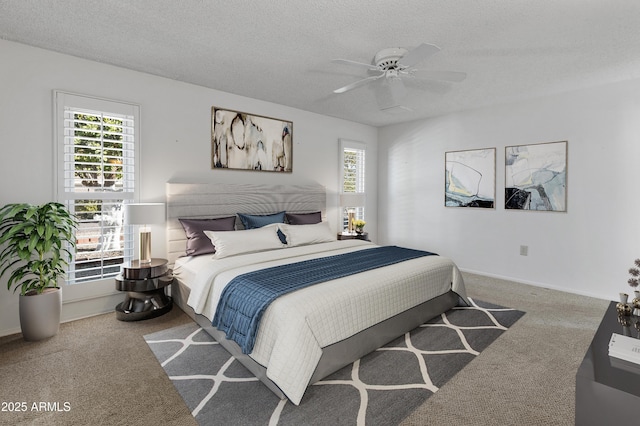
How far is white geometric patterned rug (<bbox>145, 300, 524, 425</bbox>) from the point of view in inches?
73.5

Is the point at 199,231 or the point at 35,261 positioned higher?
the point at 199,231

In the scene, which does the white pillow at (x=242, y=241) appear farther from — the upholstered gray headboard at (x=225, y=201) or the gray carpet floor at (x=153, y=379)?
the gray carpet floor at (x=153, y=379)

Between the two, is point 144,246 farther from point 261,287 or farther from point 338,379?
point 338,379

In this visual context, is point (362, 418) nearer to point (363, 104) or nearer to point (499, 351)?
point (499, 351)

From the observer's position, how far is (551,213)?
14.1 feet

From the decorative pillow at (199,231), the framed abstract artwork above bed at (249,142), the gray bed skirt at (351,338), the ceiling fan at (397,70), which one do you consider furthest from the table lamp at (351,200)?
the gray bed skirt at (351,338)

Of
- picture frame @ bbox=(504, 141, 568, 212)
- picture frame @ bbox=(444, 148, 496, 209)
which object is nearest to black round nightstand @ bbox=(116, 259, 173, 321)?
picture frame @ bbox=(444, 148, 496, 209)

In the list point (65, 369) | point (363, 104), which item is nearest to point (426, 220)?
point (363, 104)

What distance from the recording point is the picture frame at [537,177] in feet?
13.8

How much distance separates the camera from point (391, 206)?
20.3 feet

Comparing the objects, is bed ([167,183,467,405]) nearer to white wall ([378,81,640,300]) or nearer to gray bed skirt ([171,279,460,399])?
gray bed skirt ([171,279,460,399])

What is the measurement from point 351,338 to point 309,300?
483mm

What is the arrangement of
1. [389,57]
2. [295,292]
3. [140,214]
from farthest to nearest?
[140,214], [389,57], [295,292]

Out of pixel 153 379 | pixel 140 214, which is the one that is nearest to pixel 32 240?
pixel 140 214
